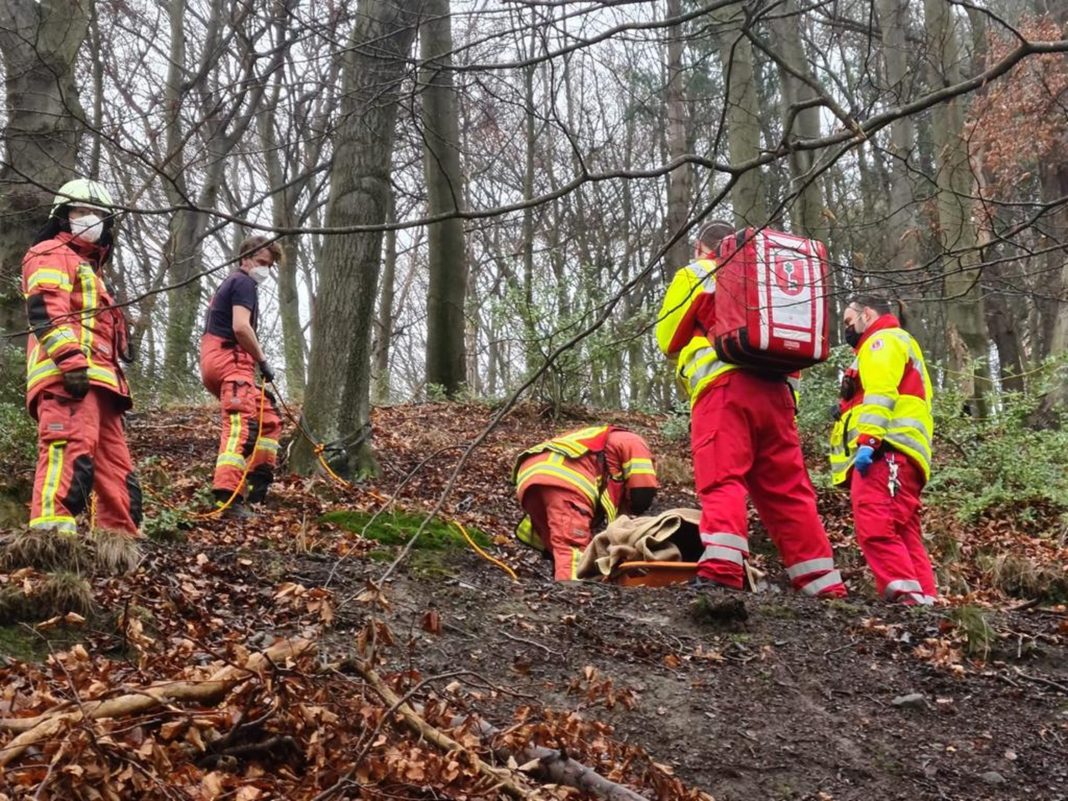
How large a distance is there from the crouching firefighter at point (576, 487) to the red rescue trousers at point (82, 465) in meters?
2.43

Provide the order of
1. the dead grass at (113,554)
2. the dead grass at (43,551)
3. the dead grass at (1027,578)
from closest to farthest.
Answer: the dead grass at (43,551) < the dead grass at (113,554) < the dead grass at (1027,578)

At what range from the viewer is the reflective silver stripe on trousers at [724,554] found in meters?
5.27

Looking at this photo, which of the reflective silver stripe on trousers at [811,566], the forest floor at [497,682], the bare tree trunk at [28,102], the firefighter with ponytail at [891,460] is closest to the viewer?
the forest floor at [497,682]

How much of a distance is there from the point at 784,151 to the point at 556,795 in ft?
6.88

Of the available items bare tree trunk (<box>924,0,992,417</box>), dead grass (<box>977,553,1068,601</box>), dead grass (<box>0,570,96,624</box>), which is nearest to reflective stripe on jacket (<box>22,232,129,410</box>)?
dead grass (<box>0,570,96,624</box>)

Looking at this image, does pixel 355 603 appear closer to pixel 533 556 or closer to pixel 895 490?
pixel 533 556

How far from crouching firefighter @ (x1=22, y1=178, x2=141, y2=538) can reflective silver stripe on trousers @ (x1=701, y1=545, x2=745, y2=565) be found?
3062 millimetres

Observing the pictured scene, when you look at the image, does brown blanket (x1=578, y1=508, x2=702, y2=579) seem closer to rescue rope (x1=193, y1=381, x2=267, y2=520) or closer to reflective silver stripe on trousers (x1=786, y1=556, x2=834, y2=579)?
reflective silver stripe on trousers (x1=786, y1=556, x2=834, y2=579)

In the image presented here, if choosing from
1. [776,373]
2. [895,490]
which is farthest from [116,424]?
[895,490]

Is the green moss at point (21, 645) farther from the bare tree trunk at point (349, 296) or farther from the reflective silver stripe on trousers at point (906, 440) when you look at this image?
the reflective silver stripe on trousers at point (906, 440)

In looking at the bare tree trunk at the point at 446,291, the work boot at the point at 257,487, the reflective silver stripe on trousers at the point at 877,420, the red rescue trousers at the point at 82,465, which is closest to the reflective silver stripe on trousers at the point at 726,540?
the reflective silver stripe on trousers at the point at 877,420

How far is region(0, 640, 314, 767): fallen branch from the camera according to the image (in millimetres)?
2363

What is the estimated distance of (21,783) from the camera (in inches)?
88.0

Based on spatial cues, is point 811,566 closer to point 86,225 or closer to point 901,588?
point 901,588
